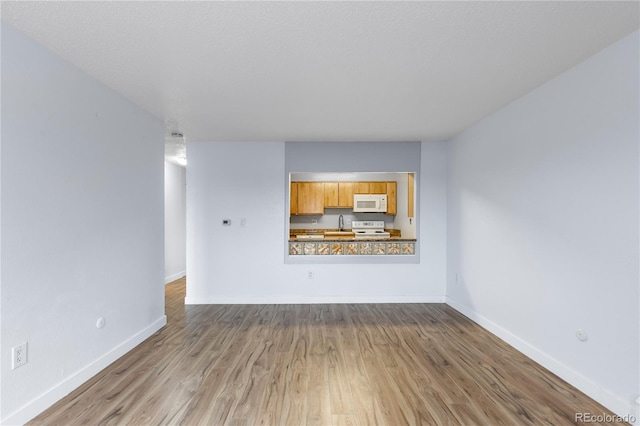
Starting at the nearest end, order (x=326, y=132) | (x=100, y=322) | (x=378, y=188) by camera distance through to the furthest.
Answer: (x=100, y=322) < (x=326, y=132) < (x=378, y=188)

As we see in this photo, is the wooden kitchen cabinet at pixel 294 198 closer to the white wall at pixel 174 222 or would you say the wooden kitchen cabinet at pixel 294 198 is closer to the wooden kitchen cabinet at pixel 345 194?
the wooden kitchen cabinet at pixel 345 194

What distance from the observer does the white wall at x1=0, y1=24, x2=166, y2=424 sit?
1836mm

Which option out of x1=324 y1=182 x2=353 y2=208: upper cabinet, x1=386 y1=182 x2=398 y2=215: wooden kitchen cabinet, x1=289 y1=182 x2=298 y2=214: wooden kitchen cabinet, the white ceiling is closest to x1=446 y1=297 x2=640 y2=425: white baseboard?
the white ceiling

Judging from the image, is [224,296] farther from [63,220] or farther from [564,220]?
[564,220]

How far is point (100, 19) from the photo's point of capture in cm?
175

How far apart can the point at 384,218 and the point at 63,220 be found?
605 centimetres

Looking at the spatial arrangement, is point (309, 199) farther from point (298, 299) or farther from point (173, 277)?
point (173, 277)

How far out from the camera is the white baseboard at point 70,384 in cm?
186

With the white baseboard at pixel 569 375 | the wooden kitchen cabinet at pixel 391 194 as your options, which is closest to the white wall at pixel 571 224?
the white baseboard at pixel 569 375

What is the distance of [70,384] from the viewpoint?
222 centimetres

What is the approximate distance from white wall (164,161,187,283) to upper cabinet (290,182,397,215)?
7.49 feet

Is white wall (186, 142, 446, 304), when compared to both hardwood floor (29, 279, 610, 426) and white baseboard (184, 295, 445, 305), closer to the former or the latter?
white baseboard (184, 295, 445, 305)

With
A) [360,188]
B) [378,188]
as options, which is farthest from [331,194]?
[378,188]

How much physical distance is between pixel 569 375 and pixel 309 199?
531cm
